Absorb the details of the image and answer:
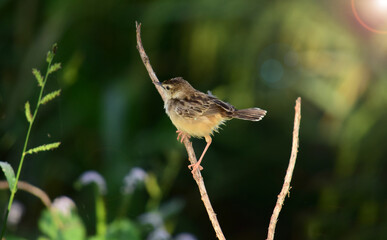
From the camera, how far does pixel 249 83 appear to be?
10.1 feet

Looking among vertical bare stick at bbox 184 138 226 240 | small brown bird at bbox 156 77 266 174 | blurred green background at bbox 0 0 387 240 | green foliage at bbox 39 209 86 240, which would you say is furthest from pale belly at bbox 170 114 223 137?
blurred green background at bbox 0 0 387 240

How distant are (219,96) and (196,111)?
1.11m

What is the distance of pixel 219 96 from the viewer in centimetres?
283

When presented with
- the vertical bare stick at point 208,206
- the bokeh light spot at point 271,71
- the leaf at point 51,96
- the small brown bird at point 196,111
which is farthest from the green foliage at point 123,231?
the bokeh light spot at point 271,71

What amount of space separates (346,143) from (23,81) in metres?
1.84

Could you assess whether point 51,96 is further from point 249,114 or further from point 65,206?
point 65,206

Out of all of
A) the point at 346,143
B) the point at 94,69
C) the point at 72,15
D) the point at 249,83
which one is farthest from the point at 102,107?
the point at 346,143

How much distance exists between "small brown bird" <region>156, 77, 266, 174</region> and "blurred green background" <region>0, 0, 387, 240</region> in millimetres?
1040

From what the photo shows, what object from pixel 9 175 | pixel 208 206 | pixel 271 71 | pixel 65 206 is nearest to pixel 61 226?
pixel 65 206

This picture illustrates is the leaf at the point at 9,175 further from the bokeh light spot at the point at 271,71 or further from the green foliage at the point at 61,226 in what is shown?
the bokeh light spot at the point at 271,71

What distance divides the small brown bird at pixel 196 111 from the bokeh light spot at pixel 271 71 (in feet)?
4.30

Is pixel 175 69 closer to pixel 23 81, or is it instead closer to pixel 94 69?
pixel 94 69

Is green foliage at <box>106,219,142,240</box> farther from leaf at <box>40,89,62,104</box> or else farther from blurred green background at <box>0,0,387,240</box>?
leaf at <box>40,89,62,104</box>

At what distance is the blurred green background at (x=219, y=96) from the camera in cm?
287
